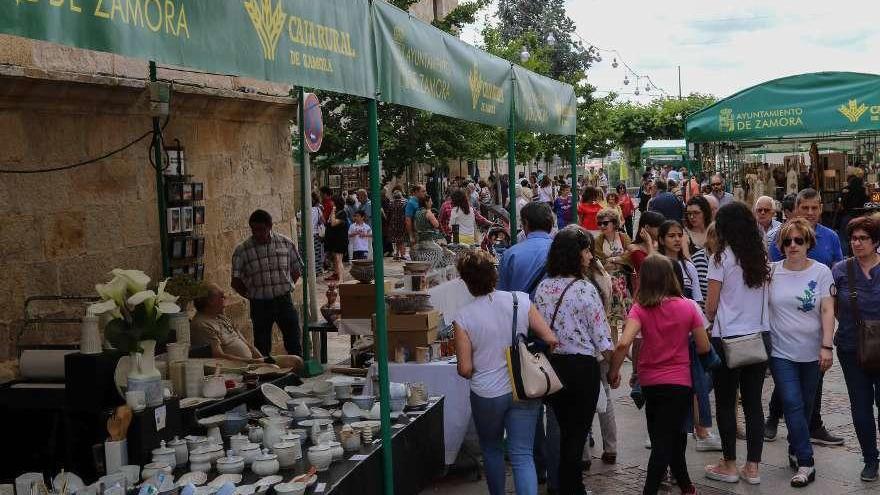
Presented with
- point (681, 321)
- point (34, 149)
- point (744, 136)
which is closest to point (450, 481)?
point (681, 321)

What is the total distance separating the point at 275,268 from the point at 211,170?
4.79 feet

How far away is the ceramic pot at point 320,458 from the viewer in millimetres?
4938

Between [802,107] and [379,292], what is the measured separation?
8.59 meters

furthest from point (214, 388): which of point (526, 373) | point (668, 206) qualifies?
point (668, 206)

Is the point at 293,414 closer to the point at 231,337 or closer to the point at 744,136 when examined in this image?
the point at 231,337

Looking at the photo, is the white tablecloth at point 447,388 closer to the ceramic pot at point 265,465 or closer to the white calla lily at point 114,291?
the ceramic pot at point 265,465

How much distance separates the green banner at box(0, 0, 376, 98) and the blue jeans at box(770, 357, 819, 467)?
342 centimetres

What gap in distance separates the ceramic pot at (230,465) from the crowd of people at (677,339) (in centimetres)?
125

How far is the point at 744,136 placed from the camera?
12.6 metres

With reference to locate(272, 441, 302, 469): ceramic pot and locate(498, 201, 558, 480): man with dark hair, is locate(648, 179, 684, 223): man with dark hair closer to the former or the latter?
locate(498, 201, 558, 480): man with dark hair

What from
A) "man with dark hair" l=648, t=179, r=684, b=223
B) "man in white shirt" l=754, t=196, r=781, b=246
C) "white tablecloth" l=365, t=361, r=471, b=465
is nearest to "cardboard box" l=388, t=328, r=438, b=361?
"white tablecloth" l=365, t=361, r=471, b=465

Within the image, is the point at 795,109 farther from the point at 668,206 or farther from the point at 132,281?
the point at 132,281

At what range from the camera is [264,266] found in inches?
371

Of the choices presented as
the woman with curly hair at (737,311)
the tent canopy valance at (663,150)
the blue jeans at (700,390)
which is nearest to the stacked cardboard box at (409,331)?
the blue jeans at (700,390)
